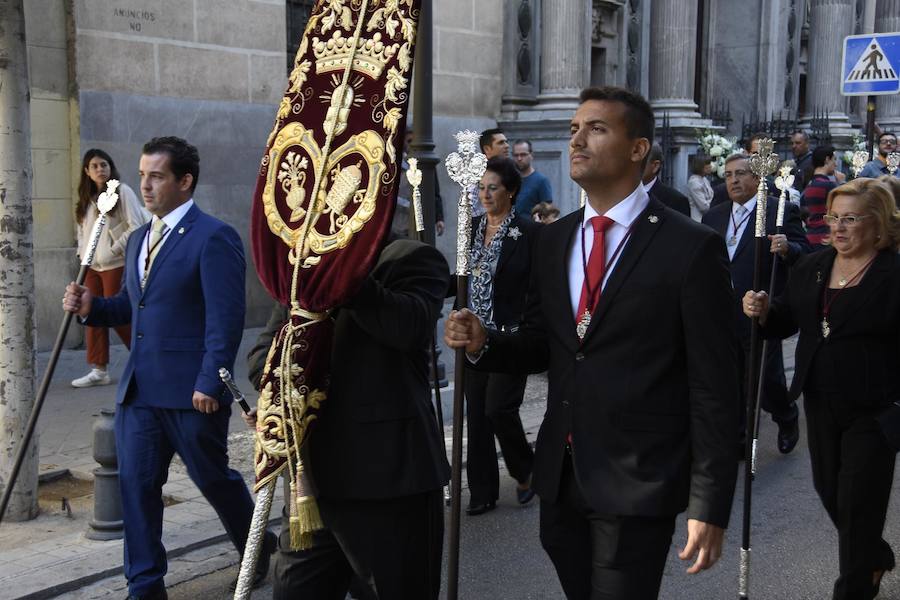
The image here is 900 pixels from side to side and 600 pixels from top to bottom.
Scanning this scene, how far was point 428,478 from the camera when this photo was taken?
3.59 metres

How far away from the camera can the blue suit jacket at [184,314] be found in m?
4.79

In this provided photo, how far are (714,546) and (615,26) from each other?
16317 mm

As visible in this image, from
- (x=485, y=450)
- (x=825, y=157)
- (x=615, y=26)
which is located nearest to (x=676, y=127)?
(x=615, y=26)

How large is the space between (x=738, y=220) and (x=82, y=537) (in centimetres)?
463

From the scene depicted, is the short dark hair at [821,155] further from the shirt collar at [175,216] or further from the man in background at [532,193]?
the shirt collar at [175,216]

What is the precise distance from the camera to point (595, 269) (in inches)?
137

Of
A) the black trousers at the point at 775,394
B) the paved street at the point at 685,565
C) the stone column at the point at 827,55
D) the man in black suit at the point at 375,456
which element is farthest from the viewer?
the stone column at the point at 827,55

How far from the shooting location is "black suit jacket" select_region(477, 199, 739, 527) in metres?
3.26

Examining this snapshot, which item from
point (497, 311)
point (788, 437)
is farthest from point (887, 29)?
point (497, 311)

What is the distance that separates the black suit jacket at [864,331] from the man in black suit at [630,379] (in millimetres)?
1985

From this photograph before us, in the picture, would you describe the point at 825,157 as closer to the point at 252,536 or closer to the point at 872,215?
the point at 872,215

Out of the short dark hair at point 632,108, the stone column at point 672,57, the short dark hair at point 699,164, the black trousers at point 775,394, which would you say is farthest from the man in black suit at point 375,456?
the stone column at point 672,57

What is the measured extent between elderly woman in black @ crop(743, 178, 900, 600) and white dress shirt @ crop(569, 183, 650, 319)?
5.81 ft

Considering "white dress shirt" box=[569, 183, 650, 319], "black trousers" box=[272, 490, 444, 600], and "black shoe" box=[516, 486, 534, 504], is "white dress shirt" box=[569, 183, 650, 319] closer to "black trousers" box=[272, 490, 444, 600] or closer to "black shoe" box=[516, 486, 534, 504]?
"black trousers" box=[272, 490, 444, 600]
